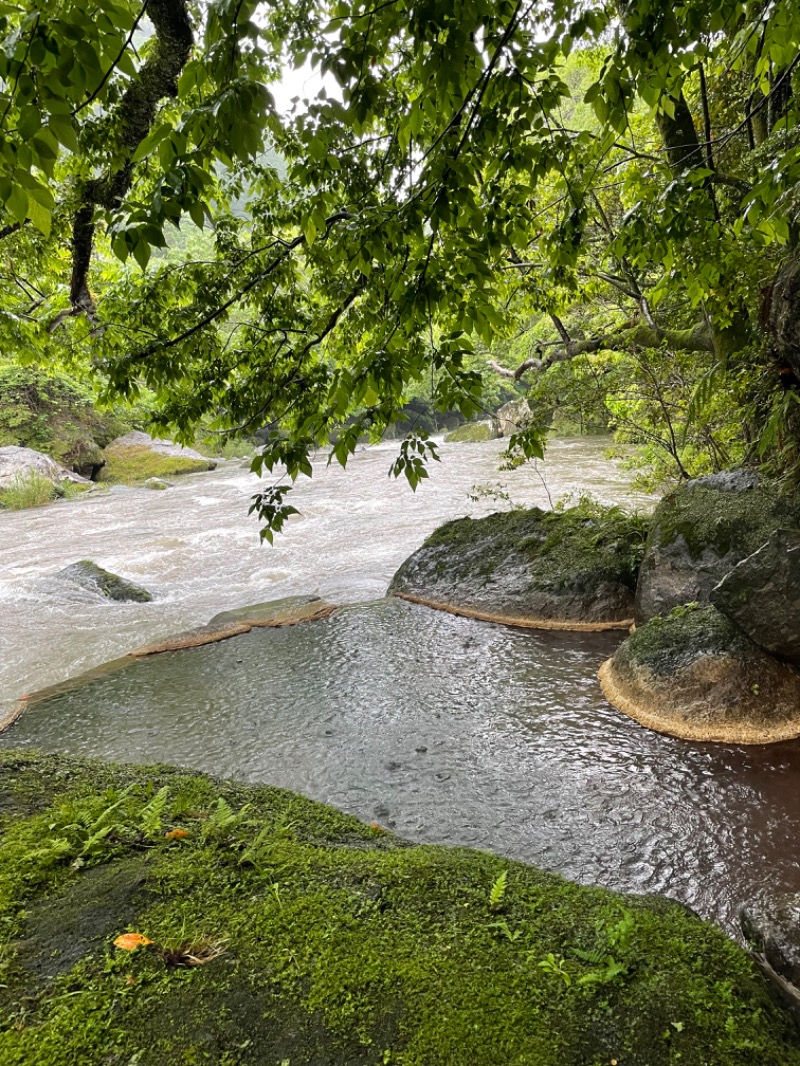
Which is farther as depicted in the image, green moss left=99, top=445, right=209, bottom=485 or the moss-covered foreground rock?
green moss left=99, top=445, right=209, bottom=485

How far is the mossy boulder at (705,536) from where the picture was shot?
6086 mm

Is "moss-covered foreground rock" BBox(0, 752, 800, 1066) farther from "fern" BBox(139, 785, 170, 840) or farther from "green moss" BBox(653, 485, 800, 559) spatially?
"green moss" BBox(653, 485, 800, 559)

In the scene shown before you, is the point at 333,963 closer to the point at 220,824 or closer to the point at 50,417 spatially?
the point at 220,824

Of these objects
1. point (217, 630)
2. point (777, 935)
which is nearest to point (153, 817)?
point (777, 935)

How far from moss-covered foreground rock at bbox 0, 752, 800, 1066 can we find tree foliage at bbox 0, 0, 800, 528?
1.50 meters

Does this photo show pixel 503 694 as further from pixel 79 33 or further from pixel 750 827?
pixel 79 33

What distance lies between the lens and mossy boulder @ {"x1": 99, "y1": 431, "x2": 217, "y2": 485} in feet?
88.1

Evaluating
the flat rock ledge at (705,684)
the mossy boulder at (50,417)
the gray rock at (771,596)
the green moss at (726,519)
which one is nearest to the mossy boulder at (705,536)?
the green moss at (726,519)

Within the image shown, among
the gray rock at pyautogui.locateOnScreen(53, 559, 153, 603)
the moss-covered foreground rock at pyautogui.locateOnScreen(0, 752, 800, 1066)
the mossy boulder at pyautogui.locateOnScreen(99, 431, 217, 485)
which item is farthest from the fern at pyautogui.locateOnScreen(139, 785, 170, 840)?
the mossy boulder at pyautogui.locateOnScreen(99, 431, 217, 485)

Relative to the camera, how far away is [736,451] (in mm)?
8805

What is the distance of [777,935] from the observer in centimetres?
202

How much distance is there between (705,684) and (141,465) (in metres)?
27.7

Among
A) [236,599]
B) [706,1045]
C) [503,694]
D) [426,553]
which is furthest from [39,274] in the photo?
[706,1045]

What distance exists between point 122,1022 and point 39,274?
8091mm
